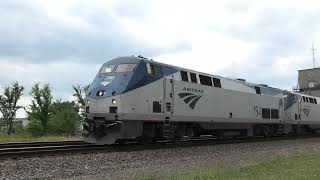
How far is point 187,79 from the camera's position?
74.4 ft

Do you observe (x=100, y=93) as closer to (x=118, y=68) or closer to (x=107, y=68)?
(x=118, y=68)

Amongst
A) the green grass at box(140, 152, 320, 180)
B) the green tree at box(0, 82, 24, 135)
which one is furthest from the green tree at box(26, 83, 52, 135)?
the green grass at box(140, 152, 320, 180)

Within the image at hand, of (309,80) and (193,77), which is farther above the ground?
(309,80)

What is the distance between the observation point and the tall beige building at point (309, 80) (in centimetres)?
8494

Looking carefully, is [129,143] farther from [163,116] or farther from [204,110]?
[204,110]

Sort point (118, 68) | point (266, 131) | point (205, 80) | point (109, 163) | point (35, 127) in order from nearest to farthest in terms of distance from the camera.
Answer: point (109, 163)
point (118, 68)
point (205, 80)
point (266, 131)
point (35, 127)

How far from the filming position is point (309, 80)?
290 feet

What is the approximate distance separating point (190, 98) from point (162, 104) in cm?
232

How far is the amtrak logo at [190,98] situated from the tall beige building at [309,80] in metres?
66.0

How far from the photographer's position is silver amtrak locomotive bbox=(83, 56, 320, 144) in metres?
18.8

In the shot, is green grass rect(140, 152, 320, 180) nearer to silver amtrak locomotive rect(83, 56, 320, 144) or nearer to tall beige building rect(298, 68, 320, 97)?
silver amtrak locomotive rect(83, 56, 320, 144)

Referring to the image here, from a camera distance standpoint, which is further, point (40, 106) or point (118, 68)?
point (40, 106)

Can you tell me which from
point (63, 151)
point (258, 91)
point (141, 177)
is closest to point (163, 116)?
point (63, 151)

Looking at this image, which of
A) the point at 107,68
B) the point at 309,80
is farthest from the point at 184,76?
the point at 309,80
